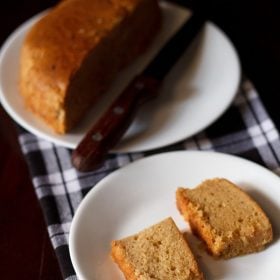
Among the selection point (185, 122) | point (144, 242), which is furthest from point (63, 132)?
point (144, 242)

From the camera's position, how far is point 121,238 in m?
1.21

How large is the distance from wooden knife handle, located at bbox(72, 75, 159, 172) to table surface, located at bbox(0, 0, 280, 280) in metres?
0.14

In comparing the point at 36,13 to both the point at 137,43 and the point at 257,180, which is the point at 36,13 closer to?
the point at 137,43

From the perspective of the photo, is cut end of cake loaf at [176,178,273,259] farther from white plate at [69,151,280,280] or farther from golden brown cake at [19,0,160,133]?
golden brown cake at [19,0,160,133]

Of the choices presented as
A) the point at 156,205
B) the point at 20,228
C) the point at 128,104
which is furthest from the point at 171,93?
the point at 20,228

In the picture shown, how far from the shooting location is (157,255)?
1.13 metres

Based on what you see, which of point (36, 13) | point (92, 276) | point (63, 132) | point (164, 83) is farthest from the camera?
point (36, 13)

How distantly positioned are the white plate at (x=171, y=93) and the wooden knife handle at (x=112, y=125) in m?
0.05

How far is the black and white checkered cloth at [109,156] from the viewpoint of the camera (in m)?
1.31

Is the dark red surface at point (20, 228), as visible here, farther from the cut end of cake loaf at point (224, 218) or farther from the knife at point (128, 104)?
the cut end of cake loaf at point (224, 218)

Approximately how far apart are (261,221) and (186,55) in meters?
0.63

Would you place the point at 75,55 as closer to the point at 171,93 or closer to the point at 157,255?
the point at 171,93

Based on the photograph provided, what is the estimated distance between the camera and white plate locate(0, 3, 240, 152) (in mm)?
1436

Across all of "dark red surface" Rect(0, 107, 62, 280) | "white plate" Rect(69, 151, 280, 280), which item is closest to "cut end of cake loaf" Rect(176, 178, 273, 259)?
"white plate" Rect(69, 151, 280, 280)
